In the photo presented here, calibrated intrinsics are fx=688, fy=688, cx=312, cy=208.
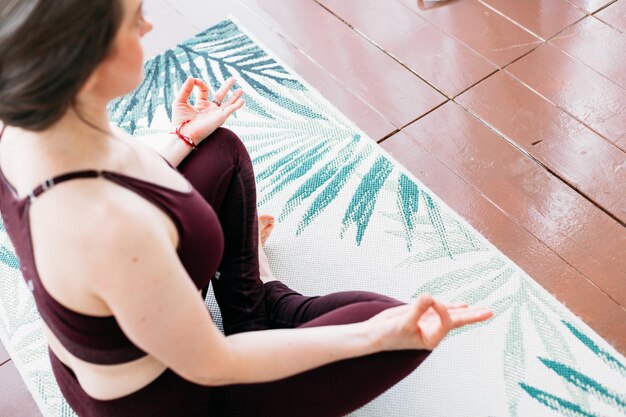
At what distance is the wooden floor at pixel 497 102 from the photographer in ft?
4.75

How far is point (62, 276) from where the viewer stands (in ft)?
2.56

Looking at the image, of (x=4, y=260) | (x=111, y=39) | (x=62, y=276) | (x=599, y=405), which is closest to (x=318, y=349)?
(x=62, y=276)

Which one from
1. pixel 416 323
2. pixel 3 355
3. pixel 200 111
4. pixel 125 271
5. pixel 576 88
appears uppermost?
pixel 125 271

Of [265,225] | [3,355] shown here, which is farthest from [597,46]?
[3,355]

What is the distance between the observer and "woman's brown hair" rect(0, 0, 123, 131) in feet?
2.34

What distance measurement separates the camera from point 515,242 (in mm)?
1479

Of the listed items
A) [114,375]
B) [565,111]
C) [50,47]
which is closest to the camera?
[50,47]

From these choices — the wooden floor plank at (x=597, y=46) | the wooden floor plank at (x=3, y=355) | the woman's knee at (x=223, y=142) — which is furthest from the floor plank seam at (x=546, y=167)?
the wooden floor plank at (x=3, y=355)

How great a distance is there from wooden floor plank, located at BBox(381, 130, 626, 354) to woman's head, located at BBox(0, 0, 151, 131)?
3.14 feet

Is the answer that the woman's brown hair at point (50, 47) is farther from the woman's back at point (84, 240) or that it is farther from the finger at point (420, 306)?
the finger at point (420, 306)

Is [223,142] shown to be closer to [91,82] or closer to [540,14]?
[91,82]

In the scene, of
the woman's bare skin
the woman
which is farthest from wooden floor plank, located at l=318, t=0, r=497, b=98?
the woman's bare skin

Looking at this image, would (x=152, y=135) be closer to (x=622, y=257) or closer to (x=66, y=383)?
(x=66, y=383)

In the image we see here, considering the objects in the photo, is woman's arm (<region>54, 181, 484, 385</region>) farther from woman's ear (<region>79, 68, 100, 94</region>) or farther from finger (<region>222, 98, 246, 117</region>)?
finger (<region>222, 98, 246, 117</region>)
